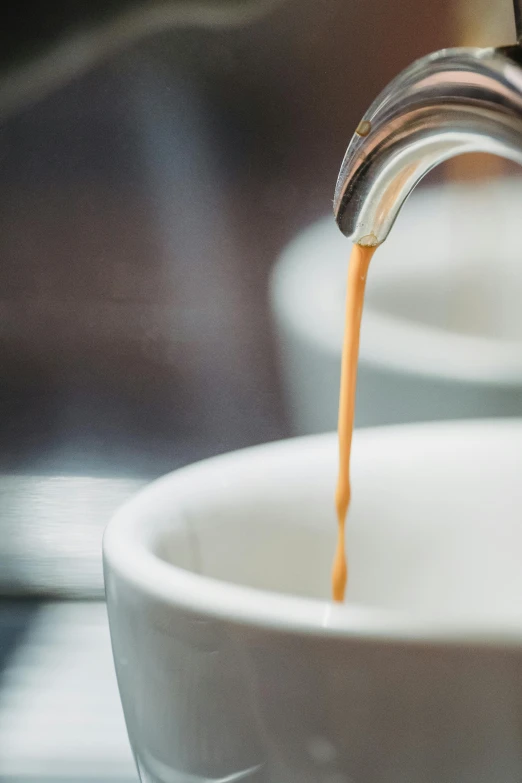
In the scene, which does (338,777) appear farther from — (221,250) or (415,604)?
(221,250)

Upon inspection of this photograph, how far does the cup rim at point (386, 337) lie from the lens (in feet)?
1.48

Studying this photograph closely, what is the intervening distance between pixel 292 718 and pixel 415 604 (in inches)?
7.5

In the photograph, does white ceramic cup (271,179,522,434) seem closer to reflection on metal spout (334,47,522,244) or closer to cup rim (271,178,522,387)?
cup rim (271,178,522,387)

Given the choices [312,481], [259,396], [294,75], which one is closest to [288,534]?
[312,481]

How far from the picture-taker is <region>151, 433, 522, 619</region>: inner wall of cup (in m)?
0.36

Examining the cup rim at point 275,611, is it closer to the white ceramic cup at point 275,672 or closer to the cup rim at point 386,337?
the white ceramic cup at point 275,672

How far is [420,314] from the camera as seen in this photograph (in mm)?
450

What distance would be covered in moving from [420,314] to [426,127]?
20 centimetres

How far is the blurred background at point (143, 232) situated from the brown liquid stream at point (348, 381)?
132mm

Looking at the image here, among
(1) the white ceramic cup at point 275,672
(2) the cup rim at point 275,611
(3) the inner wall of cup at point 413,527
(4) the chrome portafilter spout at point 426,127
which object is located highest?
(4) the chrome portafilter spout at point 426,127

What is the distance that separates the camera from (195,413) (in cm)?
47

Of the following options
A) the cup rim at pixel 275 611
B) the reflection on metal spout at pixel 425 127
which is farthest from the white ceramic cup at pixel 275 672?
the reflection on metal spout at pixel 425 127

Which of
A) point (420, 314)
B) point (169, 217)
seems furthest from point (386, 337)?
point (169, 217)

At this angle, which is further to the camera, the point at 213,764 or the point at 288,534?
the point at 288,534
